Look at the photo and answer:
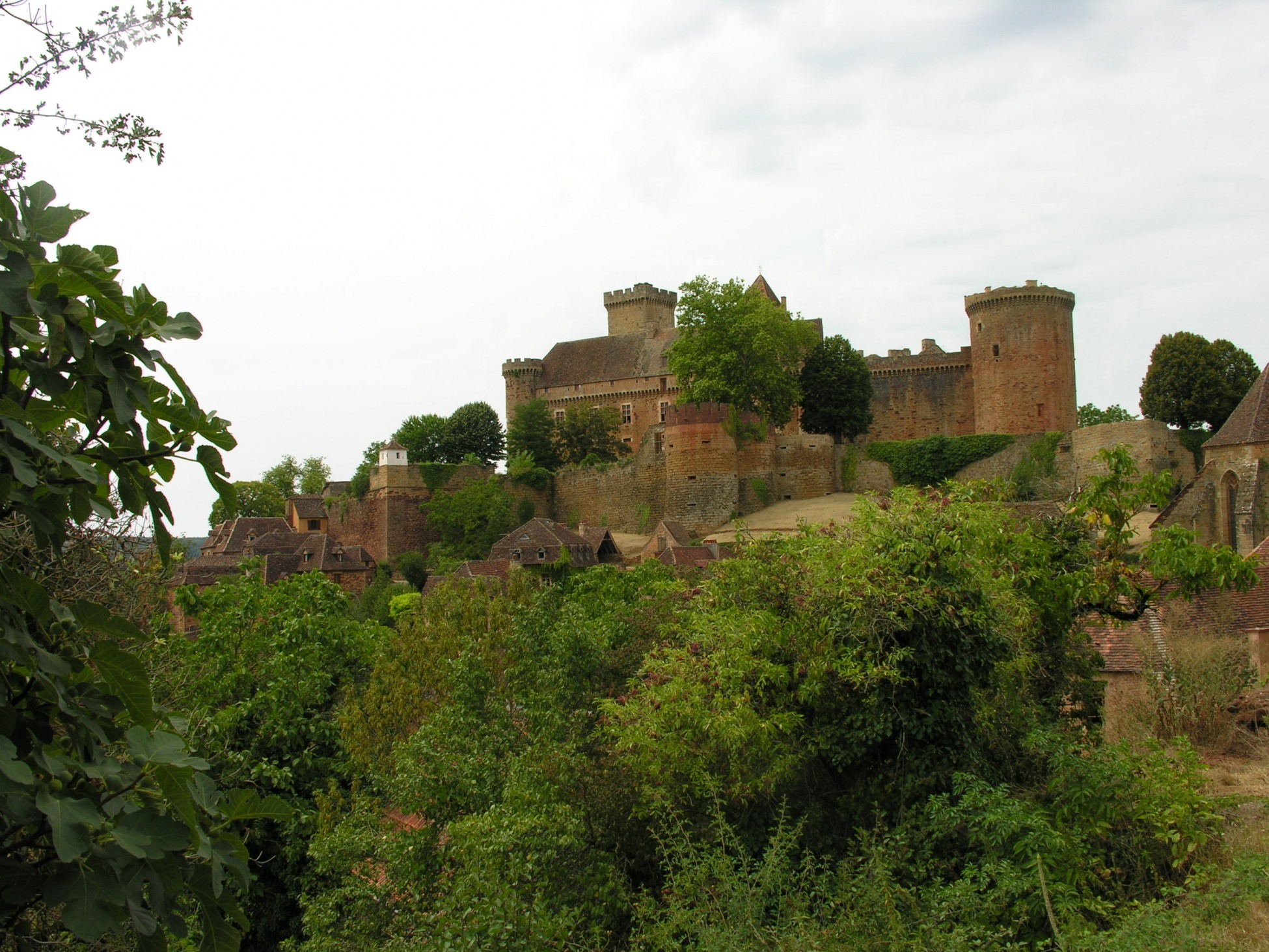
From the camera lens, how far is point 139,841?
303 centimetres

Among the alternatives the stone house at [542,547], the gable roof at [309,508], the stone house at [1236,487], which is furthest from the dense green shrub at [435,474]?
the stone house at [1236,487]

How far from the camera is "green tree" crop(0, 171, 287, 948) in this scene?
3041mm

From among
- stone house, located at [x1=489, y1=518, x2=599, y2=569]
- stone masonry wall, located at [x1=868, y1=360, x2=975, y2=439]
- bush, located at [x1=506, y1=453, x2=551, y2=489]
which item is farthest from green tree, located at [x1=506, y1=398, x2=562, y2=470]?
stone masonry wall, located at [x1=868, y1=360, x2=975, y2=439]

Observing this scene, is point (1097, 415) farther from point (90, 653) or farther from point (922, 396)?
point (90, 653)

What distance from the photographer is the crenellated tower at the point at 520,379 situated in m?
58.6

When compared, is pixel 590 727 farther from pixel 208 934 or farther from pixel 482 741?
pixel 208 934

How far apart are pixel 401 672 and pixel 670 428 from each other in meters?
29.8

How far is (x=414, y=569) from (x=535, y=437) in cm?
1086

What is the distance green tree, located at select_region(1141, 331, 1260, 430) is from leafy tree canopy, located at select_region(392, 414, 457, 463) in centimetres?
3299

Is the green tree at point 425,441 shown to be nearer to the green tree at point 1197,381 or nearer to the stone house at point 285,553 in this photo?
the stone house at point 285,553

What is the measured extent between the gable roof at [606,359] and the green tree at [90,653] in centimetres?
5271

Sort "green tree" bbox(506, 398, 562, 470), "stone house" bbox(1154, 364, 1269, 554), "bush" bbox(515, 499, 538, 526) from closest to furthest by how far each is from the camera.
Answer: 1. "stone house" bbox(1154, 364, 1269, 554)
2. "bush" bbox(515, 499, 538, 526)
3. "green tree" bbox(506, 398, 562, 470)

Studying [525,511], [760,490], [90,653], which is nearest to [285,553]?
[525,511]

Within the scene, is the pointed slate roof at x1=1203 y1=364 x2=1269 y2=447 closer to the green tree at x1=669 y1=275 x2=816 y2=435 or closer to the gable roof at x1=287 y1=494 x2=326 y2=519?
the green tree at x1=669 y1=275 x2=816 y2=435
